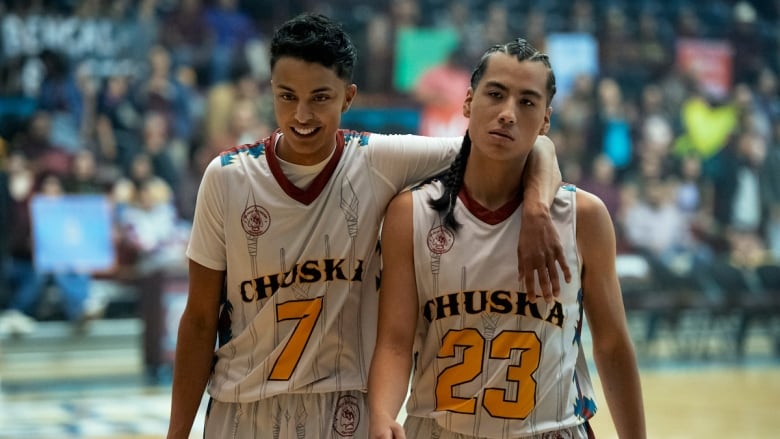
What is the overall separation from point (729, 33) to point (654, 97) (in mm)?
1523

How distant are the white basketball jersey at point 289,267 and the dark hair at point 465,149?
0.18 meters

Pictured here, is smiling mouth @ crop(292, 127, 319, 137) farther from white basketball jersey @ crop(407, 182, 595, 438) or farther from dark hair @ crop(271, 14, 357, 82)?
white basketball jersey @ crop(407, 182, 595, 438)

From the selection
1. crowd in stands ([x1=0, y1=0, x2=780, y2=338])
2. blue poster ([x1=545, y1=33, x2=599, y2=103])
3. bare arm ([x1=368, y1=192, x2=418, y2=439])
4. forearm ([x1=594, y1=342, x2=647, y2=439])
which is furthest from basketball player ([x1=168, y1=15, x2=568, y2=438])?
blue poster ([x1=545, y1=33, x2=599, y2=103])

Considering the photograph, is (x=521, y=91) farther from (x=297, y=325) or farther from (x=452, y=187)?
(x=297, y=325)

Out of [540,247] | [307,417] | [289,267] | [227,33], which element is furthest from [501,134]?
[227,33]

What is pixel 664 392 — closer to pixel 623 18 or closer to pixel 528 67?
pixel 623 18

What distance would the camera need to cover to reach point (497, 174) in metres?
2.56

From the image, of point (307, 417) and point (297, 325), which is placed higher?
point (297, 325)

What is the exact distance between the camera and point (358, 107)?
467 inches

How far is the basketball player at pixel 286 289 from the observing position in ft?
8.52

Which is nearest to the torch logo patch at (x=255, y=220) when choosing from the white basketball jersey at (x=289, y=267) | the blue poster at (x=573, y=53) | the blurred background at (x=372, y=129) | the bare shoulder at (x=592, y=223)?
the white basketball jersey at (x=289, y=267)

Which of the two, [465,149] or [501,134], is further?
[465,149]

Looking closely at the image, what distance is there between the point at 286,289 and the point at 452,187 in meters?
0.47

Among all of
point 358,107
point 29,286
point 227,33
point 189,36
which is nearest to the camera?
point 29,286
